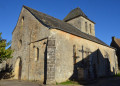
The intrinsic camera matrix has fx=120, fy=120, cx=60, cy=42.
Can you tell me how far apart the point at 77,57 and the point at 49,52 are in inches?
192

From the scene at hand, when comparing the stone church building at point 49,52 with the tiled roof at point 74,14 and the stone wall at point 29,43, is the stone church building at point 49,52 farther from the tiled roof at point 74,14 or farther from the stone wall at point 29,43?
the tiled roof at point 74,14

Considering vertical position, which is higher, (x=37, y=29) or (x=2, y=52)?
(x=37, y=29)

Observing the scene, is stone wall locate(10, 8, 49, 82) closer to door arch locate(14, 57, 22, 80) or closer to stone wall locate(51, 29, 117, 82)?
door arch locate(14, 57, 22, 80)

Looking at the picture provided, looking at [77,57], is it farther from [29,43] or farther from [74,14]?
[74,14]

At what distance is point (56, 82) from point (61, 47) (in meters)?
3.88

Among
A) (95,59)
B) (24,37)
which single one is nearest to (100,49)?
(95,59)

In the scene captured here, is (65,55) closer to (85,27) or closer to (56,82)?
(56,82)

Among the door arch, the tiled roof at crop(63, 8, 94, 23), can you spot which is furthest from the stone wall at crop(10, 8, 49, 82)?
the tiled roof at crop(63, 8, 94, 23)

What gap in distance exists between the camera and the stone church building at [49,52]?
1286 centimetres

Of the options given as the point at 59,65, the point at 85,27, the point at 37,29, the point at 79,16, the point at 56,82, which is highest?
the point at 79,16

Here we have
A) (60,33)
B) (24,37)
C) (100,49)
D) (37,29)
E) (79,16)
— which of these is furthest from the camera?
(79,16)

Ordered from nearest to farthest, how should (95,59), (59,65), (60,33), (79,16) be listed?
(59,65)
(60,33)
(95,59)
(79,16)

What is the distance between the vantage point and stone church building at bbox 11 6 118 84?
506 inches

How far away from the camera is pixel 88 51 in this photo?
57.7 feet
